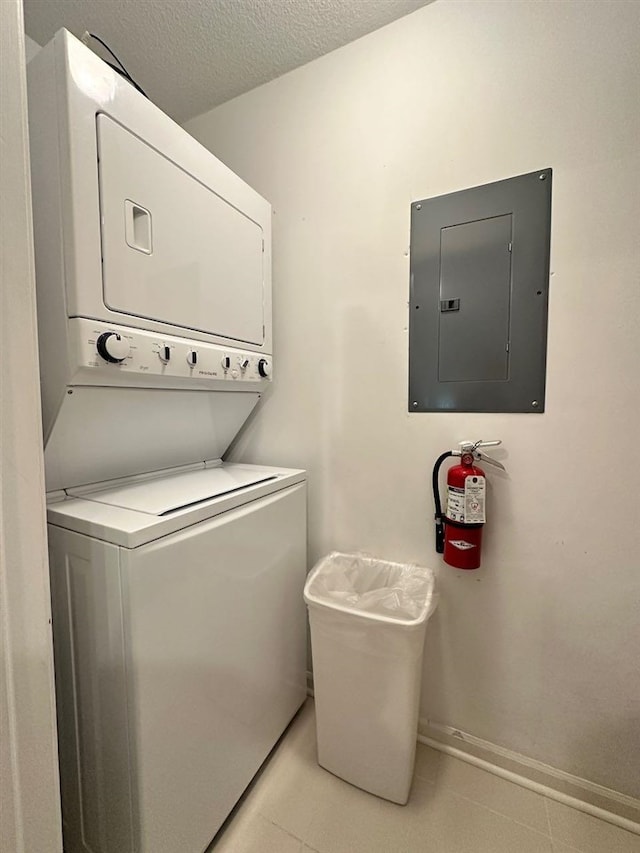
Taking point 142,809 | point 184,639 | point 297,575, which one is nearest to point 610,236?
point 297,575

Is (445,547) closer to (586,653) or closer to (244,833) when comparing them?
(586,653)

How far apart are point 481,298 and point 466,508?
78 centimetres

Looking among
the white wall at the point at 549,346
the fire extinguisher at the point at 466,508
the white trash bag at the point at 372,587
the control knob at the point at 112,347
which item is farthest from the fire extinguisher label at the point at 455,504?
the control knob at the point at 112,347

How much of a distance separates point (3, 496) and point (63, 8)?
194cm

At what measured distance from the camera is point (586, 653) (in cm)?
123

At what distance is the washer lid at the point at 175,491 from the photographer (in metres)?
1.05

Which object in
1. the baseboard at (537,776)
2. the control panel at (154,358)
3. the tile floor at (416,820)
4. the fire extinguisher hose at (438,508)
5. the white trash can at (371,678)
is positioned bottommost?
the tile floor at (416,820)

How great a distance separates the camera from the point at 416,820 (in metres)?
1.20

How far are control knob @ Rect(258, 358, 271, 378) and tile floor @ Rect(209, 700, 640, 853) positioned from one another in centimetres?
158

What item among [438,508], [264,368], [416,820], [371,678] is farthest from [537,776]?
[264,368]

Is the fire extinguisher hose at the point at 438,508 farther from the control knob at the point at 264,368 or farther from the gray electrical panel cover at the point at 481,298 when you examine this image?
the control knob at the point at 264,368

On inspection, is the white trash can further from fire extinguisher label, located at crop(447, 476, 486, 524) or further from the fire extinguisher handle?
fire extinguisher label, located at crop(447, 476, 486, 524)

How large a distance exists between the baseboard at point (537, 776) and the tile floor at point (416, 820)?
24 mm

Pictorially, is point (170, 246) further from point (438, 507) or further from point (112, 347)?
point (438, 507)
